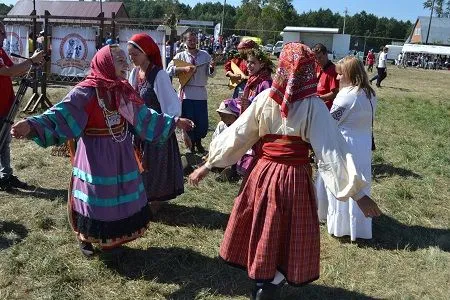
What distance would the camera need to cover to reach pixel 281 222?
3059mm

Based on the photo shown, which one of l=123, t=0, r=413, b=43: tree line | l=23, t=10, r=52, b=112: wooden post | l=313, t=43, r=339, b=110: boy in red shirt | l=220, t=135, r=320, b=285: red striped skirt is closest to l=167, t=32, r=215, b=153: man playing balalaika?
l=313, t=43, r=339, b=110: boy in red shirt

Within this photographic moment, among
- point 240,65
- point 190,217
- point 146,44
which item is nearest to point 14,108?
point 146,44

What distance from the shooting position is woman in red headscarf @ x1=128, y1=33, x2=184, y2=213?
14.4 ft

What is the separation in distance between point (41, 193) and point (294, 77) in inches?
148

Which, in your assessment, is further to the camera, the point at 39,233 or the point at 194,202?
the point at 194,202

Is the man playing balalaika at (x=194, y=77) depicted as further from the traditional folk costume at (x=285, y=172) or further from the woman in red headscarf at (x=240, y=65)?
the traditional folk costume at (x=285, y=172)

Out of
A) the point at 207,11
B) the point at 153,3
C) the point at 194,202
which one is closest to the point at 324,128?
the point at 194,202

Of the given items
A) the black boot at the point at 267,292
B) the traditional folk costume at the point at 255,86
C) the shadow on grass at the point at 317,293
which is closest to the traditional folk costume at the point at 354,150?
the traditional folk costume at the point at 255,86

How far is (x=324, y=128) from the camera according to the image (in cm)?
294

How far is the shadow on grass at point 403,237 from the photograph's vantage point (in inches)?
183

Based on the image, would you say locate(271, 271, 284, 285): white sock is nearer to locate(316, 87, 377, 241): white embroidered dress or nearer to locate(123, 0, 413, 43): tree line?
locate(316, 87, 377, 241): white embroidered dress

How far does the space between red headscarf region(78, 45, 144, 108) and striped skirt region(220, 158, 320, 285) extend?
117 centimetres

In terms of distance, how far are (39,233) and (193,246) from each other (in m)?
1.39

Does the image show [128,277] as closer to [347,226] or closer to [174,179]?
[174,179]
